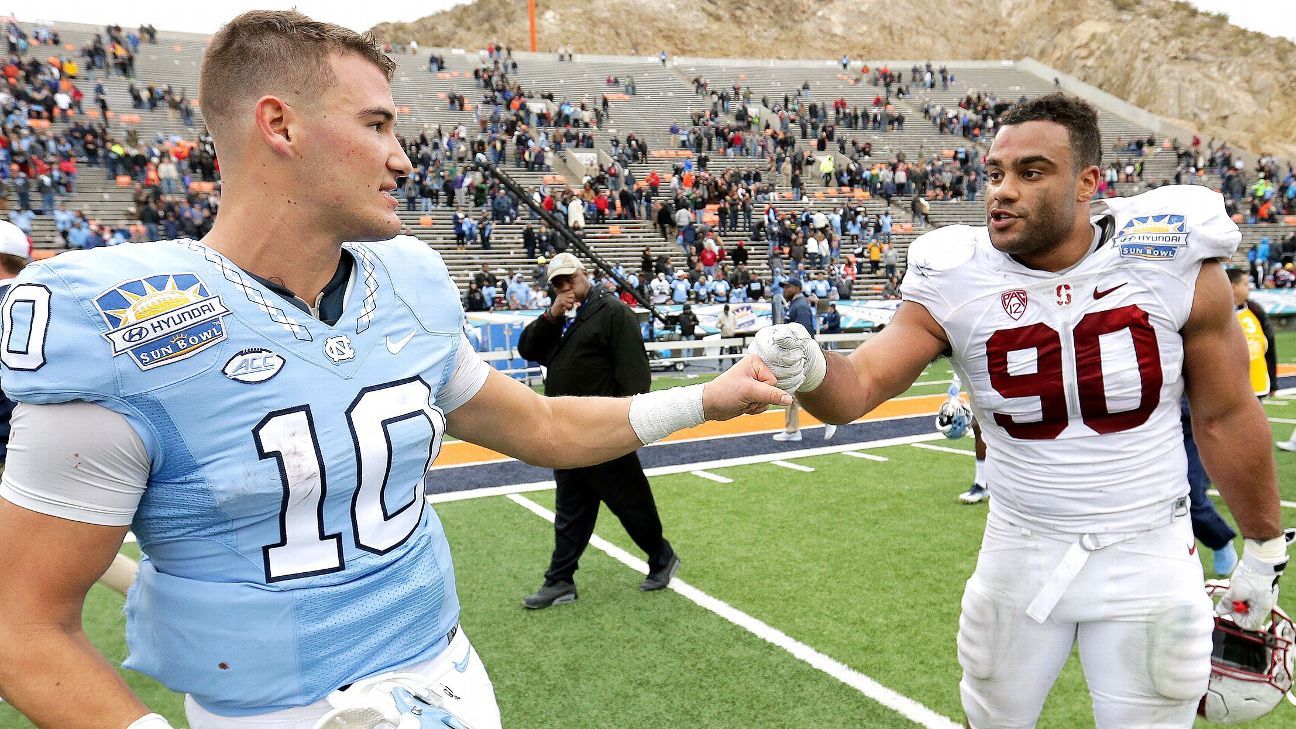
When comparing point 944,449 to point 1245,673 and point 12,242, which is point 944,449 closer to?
point 1245,673

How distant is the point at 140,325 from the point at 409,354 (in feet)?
1.63

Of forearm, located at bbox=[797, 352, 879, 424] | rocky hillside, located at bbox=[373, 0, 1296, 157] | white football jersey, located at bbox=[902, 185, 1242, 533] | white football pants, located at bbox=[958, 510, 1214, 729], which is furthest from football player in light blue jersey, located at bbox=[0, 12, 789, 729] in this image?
rocky hillside, located at bbox=[373, 0, 1296, 157]

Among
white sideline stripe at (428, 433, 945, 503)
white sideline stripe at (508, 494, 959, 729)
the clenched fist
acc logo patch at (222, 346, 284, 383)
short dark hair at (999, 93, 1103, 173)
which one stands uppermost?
short dark hair at (999, 93, 1103, 173)

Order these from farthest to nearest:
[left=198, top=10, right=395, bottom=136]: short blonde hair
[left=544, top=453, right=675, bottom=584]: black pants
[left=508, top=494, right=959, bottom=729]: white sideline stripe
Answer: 1. [left=544, top=453, right=675, bottom=584]: black pants
2. [left=508, top=494, right=959, bottom=729]: white sideline stripe
3. [left=198, top=10, right=395, bottom=136]: short blonde hair

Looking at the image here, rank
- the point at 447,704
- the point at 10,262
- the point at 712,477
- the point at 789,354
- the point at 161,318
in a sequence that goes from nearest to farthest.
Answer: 1. the point at 161,318
2. the point at 447,704
3. the point at 789,354
4. the point at 10,262
5. the point at 712,477

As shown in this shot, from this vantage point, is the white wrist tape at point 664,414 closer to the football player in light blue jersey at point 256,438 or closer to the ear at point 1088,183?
the football player in light blue jersey at point 256,438

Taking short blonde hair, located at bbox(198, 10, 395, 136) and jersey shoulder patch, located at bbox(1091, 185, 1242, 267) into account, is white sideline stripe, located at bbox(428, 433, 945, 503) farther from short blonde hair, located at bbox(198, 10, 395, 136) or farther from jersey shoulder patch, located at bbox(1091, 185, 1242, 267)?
jersey shoulder patch, located at bbox(1091, 185, 1242, 267)

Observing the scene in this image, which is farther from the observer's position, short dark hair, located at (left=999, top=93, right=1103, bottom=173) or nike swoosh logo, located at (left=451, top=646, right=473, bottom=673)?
short dark hair, located at (left=999, top=93, right=1103, bottom=173)

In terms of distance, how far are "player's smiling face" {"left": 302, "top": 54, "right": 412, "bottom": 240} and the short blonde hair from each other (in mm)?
34

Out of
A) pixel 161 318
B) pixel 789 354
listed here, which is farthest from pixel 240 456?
pixel 789 354

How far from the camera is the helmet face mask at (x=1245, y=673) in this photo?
240cm

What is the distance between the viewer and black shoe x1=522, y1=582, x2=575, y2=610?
497 centimetres

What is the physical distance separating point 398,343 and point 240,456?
403 millimetres

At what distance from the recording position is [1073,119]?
8.13 feet
